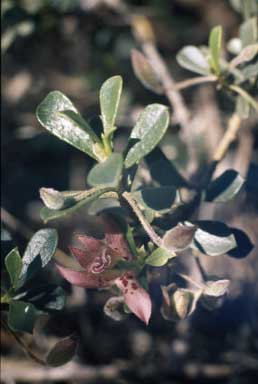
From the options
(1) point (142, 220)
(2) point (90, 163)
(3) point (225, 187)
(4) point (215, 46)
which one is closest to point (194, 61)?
(4) point (215, 46)

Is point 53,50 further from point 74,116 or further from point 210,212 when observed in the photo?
point 74,116

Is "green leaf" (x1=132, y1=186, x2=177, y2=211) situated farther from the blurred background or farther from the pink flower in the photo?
the blurred background

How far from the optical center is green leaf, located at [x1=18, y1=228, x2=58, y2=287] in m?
0.83

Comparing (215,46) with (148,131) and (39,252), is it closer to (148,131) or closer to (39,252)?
(148,131)

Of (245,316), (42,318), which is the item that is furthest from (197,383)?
(42,318)

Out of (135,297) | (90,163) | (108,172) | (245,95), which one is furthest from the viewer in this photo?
(90,163)

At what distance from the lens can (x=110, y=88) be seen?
76 cm

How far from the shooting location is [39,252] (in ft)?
2.74

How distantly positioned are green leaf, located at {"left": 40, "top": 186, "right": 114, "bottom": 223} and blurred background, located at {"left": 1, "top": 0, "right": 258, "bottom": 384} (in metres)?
0.26

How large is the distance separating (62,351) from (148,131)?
0.31m

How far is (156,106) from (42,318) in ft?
1.94

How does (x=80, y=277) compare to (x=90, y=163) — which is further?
(x=90, y=163)

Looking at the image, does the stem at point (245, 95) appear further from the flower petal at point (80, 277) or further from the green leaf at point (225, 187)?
the flower petal at point (80, 277)

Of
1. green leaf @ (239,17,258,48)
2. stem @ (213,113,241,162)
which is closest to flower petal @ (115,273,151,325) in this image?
stem @ (213,113,241,162)
